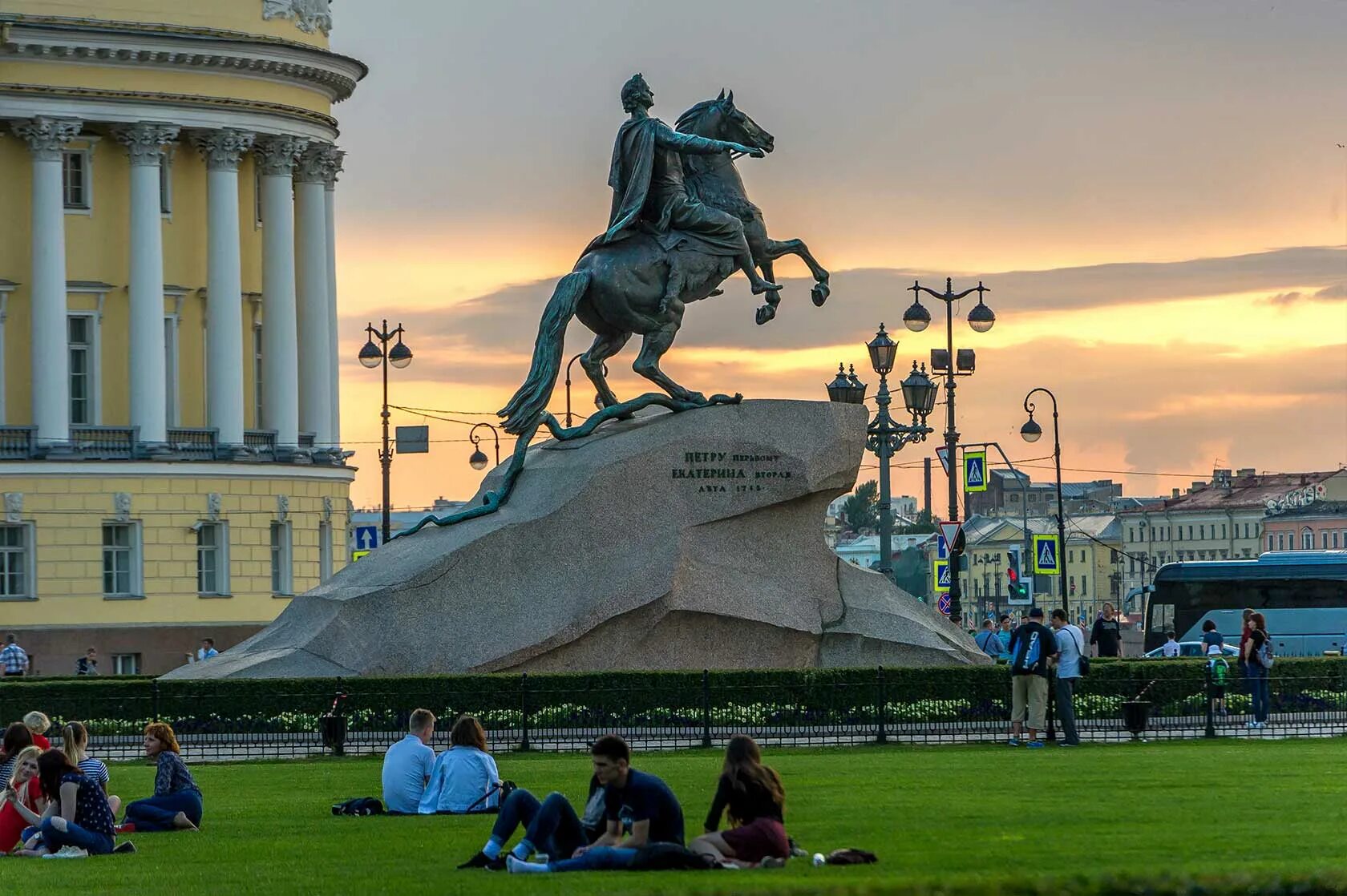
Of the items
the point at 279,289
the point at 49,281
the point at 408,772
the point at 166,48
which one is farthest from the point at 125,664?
the point at 408,772

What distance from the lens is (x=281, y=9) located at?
235 feet

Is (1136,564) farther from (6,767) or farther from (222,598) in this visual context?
(6,767)

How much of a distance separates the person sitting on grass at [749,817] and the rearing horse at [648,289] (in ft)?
56.4

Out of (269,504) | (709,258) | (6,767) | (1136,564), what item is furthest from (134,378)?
(1136,564)

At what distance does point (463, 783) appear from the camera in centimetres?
2127

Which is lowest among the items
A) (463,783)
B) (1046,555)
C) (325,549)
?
(463,783)

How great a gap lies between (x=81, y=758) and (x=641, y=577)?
12484 millimetres

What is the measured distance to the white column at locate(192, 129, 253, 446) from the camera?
71562 mm

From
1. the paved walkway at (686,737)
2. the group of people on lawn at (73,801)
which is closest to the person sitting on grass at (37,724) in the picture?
the group of people on lawn at (73,801)

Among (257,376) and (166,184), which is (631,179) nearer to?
(166,184)

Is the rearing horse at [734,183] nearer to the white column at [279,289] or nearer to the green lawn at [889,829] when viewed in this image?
the green lawn at [889,829]

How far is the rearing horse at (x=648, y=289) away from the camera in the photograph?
33.7 m

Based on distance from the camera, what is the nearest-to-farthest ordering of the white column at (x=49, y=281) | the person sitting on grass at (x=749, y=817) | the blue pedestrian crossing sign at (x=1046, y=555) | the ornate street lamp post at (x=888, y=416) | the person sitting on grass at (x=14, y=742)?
the person sitting on grass at (x=749, y=817), the person sitting on grass at (x=14, y=742), the ornate street lamp post at (x=888, y=416), the blue pedestrian crossing sign at (x=1046, y=555), the white column at (x=49, y=281)

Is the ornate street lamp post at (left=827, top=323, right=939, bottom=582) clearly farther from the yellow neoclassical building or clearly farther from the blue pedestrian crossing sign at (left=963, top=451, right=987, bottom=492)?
the yellow neoclassical building
